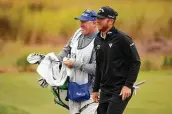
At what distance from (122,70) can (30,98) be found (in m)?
2.37

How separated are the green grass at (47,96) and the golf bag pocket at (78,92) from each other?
1.40 meters

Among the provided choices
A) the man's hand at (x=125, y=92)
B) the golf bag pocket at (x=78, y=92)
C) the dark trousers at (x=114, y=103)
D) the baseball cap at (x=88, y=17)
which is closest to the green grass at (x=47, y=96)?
the golf bag pocket at (x=78, y=92)

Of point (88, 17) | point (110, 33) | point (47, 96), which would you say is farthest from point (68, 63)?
point (47, 96)

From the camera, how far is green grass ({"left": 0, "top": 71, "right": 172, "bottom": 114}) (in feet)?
22.4

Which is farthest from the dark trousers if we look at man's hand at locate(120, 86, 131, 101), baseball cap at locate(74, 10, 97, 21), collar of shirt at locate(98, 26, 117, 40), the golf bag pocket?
baseball cap at locate(74, 10, 97, 21)

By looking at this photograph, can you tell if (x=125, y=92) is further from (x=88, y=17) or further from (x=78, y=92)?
(x=88, y=17)

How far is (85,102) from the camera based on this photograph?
17.9ft

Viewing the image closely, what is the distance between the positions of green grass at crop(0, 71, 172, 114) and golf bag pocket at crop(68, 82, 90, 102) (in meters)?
1.40

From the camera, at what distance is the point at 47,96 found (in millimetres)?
6816

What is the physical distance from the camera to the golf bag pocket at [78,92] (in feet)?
17.7

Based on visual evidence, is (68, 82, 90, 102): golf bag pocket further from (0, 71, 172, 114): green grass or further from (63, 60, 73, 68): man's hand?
(0, 71, 172, 114): green grass

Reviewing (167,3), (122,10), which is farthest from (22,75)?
(167,3)

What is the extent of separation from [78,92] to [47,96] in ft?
4.87

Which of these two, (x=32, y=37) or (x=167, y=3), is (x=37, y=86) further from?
(x=167, y=3)
